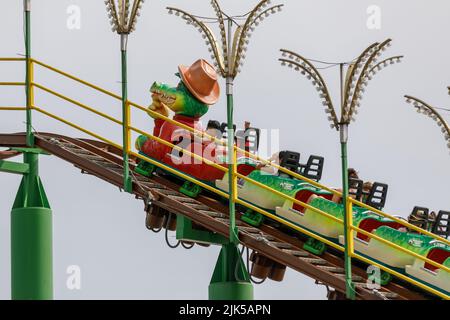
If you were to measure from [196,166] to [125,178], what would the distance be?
1.14m

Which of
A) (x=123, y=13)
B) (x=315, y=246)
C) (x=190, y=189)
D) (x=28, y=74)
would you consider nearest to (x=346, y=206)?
(x=315, y=246)

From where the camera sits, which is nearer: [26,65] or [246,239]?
[246,239]

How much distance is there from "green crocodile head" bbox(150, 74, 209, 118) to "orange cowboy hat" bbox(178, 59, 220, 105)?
0.23ft

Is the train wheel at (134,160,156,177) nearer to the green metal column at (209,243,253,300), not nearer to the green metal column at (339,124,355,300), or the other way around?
the green metal column at (209,243,253,300)

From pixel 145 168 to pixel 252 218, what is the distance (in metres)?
1.75

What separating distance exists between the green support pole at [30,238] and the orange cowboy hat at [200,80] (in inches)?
84.0

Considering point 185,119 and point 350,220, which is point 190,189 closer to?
point 185,119

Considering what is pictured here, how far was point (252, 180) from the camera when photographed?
23.3 meters

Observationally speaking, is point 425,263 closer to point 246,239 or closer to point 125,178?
point 246,239

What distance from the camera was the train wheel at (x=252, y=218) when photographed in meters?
23.6

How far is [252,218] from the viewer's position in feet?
77.7

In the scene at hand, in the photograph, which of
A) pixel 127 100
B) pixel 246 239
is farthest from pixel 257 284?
pixel 127 100

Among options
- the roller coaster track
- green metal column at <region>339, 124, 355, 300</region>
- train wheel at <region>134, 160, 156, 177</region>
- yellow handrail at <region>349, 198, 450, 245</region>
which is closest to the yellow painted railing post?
the roller coaster track

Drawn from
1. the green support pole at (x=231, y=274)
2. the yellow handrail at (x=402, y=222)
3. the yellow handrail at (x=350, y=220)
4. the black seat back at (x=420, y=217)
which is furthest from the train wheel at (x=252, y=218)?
the black seat back at (x=420, y=217)
